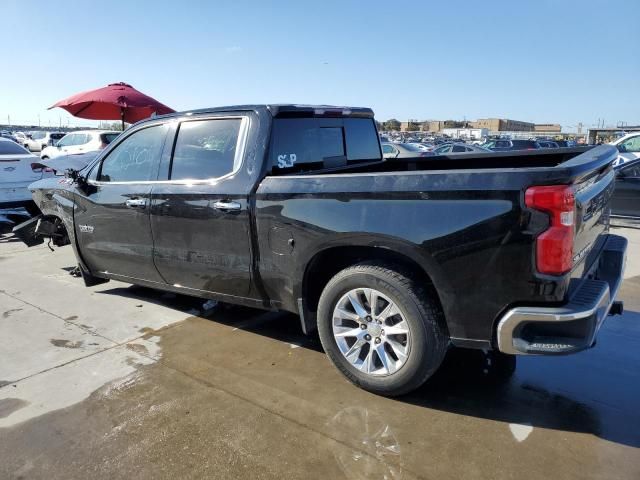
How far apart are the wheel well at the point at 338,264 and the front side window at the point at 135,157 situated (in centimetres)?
182

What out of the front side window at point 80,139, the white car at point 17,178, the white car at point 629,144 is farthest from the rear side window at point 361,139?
the front side window at point 80,139

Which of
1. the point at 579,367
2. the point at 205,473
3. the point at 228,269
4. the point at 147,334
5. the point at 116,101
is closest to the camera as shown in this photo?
the point at 205,473

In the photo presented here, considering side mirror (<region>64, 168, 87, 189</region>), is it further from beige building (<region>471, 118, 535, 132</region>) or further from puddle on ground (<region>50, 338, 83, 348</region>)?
beige building (<region>471, 118, 535, 132</region>)

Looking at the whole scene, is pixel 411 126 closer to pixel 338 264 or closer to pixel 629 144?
pixel 629 144

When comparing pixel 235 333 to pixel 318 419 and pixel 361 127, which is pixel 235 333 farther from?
pixel 361 127

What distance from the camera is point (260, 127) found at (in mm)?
3682

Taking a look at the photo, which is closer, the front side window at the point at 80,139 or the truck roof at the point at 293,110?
the truck roof at the point at 293,110

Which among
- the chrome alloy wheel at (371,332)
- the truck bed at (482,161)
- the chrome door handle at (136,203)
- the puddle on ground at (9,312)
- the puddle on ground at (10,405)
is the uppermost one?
the truck bed at (482,161)

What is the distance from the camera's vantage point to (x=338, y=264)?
3.51 metres

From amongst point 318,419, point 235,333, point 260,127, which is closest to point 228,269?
point 235,333

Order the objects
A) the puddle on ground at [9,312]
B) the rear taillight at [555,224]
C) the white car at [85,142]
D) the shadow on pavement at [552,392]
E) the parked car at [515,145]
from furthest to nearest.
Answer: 1. the parked car at [515,145]
2. the white car at [85,142]
3. the puddle on ground at [9,312]
4. the shadow on pavement at [552,392]
5. the rear taillight at [555,224]

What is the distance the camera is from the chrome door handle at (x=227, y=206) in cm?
365

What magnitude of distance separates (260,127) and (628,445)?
3034 millimetres

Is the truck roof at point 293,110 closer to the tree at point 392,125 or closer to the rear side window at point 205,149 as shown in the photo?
the rear side window at point 205,149
